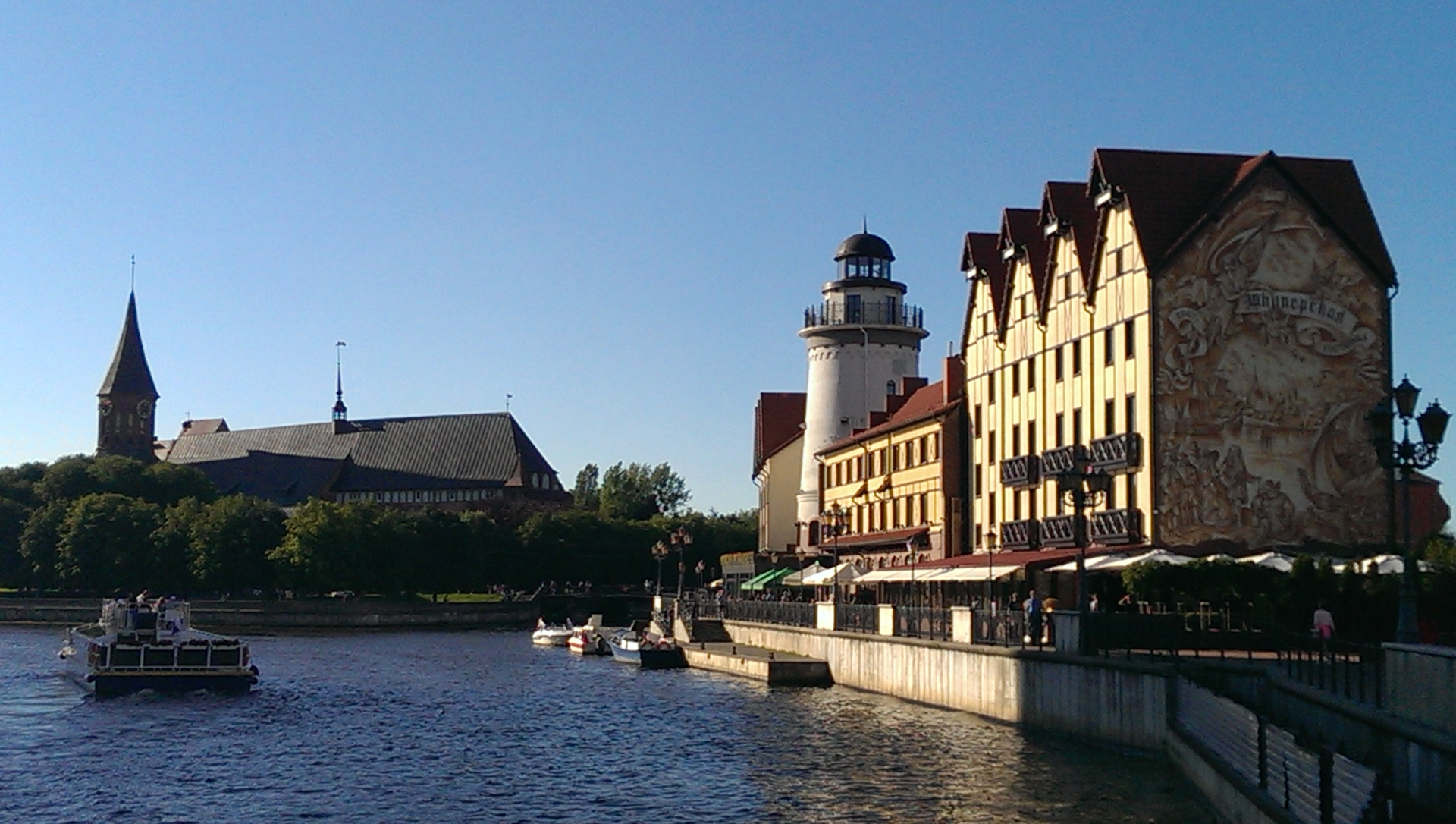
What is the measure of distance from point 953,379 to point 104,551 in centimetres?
9825

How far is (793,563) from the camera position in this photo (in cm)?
11244

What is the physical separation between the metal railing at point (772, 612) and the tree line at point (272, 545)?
66.6 metres

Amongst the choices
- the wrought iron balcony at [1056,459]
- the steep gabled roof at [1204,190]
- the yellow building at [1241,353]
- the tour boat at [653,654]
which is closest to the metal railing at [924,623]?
the yellow building at [1241,353]

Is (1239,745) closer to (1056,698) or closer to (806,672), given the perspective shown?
→ (1056,698)

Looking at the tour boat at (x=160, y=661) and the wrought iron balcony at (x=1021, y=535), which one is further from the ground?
the wrought iron balcony at (x=1021, y=535)

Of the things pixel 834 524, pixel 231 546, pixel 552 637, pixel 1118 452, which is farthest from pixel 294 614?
pixel 1118 452

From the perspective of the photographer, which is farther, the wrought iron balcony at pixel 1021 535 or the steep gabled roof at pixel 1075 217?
the wrought iron balcony at pixel 1021 535

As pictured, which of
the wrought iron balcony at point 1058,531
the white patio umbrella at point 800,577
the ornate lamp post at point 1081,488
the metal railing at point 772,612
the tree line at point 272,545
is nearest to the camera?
the ornate lamp post at point 1081,488

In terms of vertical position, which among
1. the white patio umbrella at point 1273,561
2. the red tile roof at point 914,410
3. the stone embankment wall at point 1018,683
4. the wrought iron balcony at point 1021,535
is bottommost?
the stone embankment wall at point 1018,683

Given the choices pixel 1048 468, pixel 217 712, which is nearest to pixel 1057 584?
pixel 1048 468

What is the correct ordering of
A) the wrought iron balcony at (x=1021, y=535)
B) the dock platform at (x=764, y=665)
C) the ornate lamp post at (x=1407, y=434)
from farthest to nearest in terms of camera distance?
the wrought iron balcony at (x=1021, y=535), the dock platform at (x=764, y=665), the ornate lamp post at (x=1407, y=434)

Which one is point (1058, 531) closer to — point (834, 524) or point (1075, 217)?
point (1075, 217)

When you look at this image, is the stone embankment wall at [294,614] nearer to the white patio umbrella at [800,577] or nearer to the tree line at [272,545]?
the tree line at [272,545]

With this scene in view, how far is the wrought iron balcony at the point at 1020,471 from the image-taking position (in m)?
67.9
